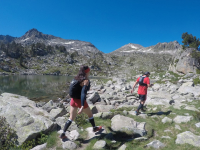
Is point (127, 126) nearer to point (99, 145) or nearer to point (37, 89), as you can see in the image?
point (99, 145)

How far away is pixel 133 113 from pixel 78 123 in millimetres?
4609

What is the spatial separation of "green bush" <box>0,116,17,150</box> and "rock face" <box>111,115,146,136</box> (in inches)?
196

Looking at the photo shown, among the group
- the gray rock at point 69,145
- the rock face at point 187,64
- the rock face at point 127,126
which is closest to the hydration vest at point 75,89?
the gray rock at point 69,145

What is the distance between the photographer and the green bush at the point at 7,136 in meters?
5.15

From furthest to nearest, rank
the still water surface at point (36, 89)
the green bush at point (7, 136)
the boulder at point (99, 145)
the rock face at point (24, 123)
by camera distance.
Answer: the still water surface at point (36, 89) < the rock face at point (24, 123) < the boulder at point (99, 145) < the green bush at point (7, 136)

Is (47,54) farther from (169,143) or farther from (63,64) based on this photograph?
(169,143)

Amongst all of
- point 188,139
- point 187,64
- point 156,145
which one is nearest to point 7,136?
point 156,145

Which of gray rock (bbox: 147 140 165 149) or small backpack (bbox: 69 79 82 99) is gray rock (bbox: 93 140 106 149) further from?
small backpack (bbox: 69 79 82 99)

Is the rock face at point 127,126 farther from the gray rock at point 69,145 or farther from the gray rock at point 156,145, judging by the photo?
the gray rock at point 69,145

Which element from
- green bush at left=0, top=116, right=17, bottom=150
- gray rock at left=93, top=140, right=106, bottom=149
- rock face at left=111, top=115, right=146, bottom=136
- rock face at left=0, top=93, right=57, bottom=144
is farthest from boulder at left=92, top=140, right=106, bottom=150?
green bush at left=0, top=116, right=17, bottom=150

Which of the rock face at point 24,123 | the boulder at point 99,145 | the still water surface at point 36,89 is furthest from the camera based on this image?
the still water surface at point 36,89

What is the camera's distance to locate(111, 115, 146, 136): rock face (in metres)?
6.83

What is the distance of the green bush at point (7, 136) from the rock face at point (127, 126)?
4984 millimetres

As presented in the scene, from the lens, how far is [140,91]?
9.94m
